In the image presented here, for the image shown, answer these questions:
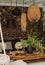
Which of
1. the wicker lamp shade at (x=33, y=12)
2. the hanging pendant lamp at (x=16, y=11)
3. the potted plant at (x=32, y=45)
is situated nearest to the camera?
the potted plant at (x=32, y=45)

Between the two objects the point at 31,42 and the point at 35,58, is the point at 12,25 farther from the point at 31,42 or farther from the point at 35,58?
the point at 35,58

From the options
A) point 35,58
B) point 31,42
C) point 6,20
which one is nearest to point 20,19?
point 6,20

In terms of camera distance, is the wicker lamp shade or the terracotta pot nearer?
the terracotta pot

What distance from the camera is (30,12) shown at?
3.12 meters

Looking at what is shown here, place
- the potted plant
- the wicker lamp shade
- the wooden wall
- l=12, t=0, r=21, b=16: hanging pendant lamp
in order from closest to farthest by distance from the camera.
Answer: the potted plant < the wicker lamp shade < l=12, t=0, r=21, b=16: hanging pendant lamp < the wooden wall

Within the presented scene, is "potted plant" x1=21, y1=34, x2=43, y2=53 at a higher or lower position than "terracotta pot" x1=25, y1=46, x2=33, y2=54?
higher

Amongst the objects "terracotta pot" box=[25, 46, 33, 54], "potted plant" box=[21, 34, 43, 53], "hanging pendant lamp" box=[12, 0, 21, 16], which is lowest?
"terracotta pot" box=[25, 46, 33, 54]

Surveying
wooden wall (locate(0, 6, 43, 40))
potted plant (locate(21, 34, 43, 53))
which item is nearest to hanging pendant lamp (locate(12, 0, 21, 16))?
wooden wall (locate(0, 6, 43, 40))

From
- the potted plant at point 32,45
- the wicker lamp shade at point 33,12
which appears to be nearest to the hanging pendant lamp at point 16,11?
the wicker lamp shade at point 33,12

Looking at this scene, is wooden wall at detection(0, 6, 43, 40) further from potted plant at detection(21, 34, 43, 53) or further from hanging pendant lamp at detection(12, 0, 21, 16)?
potted plant at detection(21, 34, 43, 53)

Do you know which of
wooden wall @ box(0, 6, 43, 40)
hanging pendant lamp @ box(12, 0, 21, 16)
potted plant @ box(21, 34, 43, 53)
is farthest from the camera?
wooden wall @ box(0, 6, 43, 40)

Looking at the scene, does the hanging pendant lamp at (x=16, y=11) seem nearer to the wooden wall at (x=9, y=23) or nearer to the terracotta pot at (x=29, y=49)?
the wooden wall at (x=9, y=23)

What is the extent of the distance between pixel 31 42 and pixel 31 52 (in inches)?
6.7

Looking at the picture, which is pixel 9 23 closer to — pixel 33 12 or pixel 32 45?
pixel 33 12
